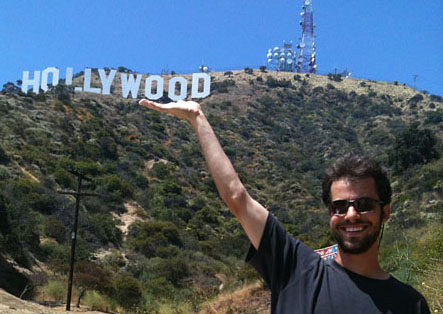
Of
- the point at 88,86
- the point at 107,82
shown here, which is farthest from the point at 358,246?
the point at 88,86

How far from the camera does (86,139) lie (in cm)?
4044

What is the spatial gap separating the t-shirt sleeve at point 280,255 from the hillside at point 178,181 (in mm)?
5189

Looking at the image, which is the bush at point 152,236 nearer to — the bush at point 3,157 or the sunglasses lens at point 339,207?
the bush at point 3,157

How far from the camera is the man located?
Answer: 1822mm

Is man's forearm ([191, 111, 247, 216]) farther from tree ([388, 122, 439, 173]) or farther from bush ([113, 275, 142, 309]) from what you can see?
tree ([388, 122, 439, 173])

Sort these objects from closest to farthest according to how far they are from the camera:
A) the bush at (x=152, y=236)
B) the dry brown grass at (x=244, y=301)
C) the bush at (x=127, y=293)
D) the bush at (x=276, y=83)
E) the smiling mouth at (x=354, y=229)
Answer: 1. the smiling mouth at (x=354, y=229)
2. the dry brown grass at (x=244, y=301)
3. the bush at (x=127, y=293)
4. the bush at (x=152, y=236)
5. the bush at (x=276, y=83)

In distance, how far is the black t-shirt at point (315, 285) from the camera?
1.80 meters

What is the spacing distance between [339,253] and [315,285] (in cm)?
18

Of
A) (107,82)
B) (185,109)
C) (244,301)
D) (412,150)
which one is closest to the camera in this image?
(185,109)

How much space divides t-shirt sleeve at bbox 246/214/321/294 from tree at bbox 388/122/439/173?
110ft

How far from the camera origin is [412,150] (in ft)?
112

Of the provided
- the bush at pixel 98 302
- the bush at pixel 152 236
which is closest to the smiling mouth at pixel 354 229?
the bush at pixel 98 302

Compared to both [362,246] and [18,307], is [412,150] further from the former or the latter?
[362,246]

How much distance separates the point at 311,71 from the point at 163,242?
167ft
